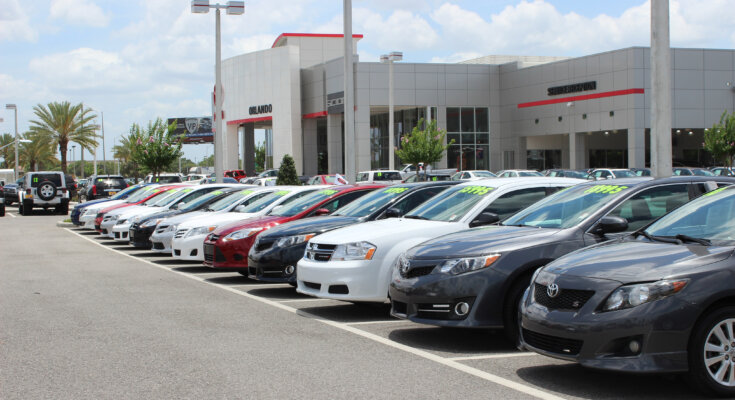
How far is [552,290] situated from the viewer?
6.10m

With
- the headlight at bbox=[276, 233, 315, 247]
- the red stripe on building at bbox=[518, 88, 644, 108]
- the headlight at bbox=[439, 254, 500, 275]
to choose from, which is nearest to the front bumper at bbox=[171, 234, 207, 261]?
the headlight at bbox=[276, 233, 315, 247]

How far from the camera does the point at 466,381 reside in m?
6.34

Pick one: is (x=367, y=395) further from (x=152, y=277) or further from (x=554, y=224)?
(x=152, y=277)

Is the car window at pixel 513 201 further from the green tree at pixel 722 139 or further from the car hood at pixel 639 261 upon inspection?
the green tree at pixel 722 139

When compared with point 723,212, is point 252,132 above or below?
above

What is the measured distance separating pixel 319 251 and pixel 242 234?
3488mm

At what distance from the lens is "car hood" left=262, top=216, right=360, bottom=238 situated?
443 inches

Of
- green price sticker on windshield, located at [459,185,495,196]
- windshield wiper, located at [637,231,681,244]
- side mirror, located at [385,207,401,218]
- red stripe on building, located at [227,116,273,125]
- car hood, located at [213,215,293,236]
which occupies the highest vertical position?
red stripe on building, located at [227,116,273,125]

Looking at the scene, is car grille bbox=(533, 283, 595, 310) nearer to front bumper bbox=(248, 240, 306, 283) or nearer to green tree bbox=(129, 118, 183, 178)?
front bumper bbox=(248, 240, 306, 283)

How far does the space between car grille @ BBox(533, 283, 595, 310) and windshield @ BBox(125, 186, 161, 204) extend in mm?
20742

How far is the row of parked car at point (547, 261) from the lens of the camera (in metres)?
5.57

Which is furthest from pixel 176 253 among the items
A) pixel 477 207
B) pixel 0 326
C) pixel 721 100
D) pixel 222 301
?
pixel 721 100

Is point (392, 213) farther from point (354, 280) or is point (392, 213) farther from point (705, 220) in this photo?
point (705, 220)

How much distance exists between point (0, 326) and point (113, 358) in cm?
259
